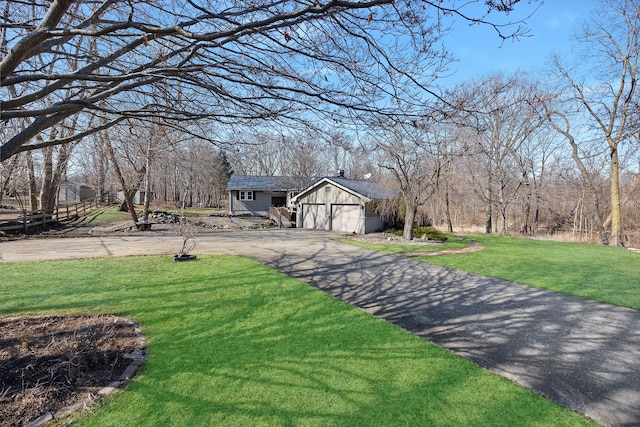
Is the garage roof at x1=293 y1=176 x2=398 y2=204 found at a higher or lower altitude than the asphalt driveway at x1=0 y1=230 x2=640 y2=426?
higher

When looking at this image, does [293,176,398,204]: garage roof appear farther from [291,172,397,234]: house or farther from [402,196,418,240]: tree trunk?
[402,196,418,240]: tree trunk

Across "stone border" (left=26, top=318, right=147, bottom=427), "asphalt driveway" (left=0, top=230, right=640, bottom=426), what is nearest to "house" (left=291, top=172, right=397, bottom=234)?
"asphalt driveway" (left=0, top=230, right=640, bottom=426)

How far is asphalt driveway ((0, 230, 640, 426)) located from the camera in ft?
11.9

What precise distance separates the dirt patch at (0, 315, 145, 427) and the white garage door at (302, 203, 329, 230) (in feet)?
59.2

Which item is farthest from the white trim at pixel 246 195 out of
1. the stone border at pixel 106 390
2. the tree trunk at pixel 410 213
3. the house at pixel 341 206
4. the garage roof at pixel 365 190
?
the stone border at pixel 106 390

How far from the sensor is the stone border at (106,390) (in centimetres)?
269

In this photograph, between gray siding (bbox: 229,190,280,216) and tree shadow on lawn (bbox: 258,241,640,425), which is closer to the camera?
tree shadow on lawn (bbox: 258,241,640,425)

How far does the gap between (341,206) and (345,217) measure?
31.7 inches

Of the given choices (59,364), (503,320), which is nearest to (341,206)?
(503,320)

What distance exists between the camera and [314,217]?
23359 millimetres

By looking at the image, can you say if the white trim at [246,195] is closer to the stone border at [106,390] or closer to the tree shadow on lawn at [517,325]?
the tree shadow on lawn at [517,325]

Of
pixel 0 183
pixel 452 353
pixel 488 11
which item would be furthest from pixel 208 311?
pixel 0 183

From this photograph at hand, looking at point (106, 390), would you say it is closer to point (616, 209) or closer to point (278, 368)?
point (278, 368)

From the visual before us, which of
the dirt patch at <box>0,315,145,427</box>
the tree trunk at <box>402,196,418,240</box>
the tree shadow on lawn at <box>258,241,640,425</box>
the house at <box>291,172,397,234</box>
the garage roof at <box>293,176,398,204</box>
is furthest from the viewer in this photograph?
the garage roof at <box>293,176,398,204</box>
